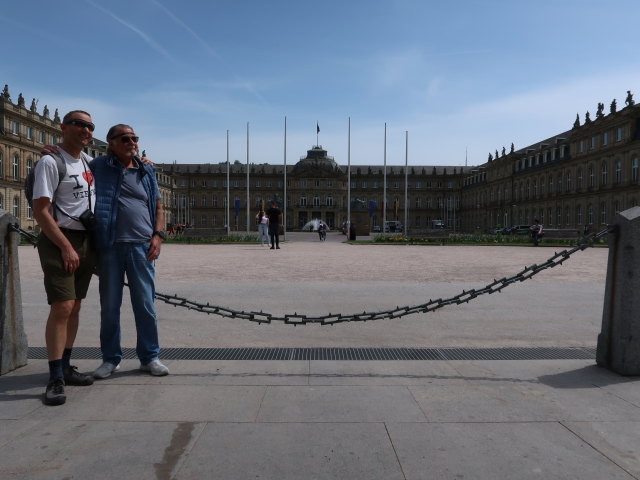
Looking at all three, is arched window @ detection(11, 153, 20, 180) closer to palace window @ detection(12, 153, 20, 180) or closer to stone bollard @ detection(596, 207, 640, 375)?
palace window @ detection(12, 153, 20, 180)

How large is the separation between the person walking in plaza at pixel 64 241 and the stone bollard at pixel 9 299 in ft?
1.55

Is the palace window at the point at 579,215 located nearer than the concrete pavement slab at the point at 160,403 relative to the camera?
No

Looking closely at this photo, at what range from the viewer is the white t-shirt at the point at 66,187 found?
3.29 metres

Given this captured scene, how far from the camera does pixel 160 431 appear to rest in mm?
2715

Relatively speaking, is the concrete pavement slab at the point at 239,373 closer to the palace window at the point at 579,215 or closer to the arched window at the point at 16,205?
the arched window at the point at 16,205

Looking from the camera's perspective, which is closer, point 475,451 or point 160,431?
point 475,451

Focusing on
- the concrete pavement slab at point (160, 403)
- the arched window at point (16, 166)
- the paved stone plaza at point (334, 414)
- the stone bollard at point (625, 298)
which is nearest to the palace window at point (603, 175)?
the paved stone plaza at point (334, 414)

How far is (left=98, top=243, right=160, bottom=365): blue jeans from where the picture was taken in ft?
12.0

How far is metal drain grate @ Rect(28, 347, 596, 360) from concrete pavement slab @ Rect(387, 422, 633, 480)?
5.13ft

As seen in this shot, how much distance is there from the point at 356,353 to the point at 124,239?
2205 mm

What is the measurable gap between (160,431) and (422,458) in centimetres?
140

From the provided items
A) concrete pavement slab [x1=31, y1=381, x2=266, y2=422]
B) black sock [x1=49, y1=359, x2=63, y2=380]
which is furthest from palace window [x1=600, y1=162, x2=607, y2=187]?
black sock [x1=49, y1=359, x2=63, y2=380]

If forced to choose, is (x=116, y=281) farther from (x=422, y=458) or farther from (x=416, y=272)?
(x=416, y=272)

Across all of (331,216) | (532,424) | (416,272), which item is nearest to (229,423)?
(532,424)
